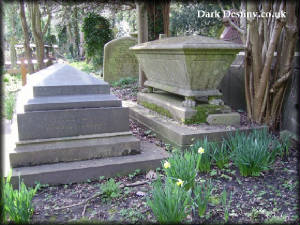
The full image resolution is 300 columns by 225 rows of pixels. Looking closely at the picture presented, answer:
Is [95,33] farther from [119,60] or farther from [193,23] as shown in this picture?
[193,23]

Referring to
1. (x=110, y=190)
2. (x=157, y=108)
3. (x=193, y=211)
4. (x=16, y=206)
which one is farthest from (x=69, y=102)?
(x=157, y=108)

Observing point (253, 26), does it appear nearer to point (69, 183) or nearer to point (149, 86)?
point (149, 86)

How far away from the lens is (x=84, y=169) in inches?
134

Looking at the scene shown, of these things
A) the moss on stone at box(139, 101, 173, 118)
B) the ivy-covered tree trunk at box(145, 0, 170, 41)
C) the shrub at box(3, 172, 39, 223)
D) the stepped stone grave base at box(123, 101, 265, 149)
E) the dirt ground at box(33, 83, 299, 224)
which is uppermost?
the ivy-covered tree trunk at box(145, 0, 170, 41)

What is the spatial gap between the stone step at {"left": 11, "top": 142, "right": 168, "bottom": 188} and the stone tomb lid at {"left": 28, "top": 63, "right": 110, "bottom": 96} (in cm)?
90

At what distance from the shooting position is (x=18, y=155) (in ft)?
11.1

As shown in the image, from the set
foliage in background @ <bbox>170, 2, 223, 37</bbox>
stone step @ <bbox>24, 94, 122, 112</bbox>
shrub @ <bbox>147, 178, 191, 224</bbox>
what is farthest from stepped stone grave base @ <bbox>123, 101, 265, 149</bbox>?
foliage in background @ <bbox>170, 2, 223, 37</bbox>

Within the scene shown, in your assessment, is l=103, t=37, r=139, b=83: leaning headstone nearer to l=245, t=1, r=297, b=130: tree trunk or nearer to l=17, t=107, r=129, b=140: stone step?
l=245, t=1, r=297, b=130: tree trunk

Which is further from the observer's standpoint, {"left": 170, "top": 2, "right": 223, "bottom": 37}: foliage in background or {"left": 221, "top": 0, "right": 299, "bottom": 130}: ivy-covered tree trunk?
{"left": 170, "top": 2, "right": 223, "bottom": 37}: foliage in background

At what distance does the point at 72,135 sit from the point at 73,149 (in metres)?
0.19

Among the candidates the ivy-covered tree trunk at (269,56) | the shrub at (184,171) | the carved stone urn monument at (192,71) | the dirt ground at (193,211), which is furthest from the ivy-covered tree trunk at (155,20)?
the shrub at (184,171)

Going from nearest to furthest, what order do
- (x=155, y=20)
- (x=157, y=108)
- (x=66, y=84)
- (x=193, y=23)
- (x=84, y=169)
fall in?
1. (x=84, y=169)
2. (x=66, y=84)
3. (x=157, y=108)
4. (x=155, y=20)
5. (x=193, y=23)

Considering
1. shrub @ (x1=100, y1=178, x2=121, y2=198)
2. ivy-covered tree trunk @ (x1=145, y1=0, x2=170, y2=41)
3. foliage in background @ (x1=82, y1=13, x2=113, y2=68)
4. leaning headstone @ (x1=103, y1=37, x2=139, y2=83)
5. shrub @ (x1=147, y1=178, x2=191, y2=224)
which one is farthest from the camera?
foliage in background @ (x1=82, y1=13, x2=113, y2=68)

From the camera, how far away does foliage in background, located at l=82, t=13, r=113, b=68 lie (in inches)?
526
